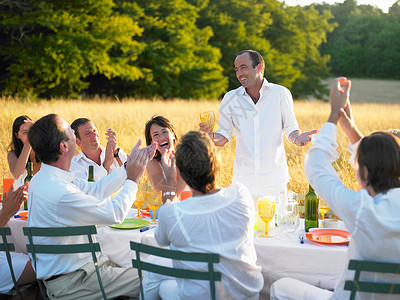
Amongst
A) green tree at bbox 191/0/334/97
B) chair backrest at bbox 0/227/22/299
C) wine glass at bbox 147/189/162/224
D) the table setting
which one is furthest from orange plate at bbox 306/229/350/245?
green tree at bbox 191/0/334/97

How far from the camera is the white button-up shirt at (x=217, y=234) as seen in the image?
198 centimetres

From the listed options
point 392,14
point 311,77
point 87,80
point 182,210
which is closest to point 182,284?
point 182,210

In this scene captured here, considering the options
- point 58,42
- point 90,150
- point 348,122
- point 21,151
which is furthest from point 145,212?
point 58,42

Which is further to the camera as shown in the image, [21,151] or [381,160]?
[21,151]

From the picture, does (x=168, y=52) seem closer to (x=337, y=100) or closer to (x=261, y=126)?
(x=261, y=126)

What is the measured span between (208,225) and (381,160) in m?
0.74

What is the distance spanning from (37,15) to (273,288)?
18.7 metres

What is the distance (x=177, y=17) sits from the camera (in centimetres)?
2392

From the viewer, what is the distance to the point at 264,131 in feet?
12.9

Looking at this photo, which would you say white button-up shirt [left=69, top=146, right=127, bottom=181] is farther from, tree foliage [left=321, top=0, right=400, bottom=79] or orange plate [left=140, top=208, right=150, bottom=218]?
tree foliage [left=321, top=0, right=400, bottom=79]

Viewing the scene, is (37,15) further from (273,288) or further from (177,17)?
(273,288)

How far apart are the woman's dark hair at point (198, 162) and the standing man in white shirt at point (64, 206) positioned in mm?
487

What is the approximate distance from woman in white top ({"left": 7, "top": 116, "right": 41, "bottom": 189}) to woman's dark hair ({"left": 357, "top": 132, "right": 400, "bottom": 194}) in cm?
329

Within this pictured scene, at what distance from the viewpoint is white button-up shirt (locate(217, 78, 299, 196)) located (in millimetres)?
3908
